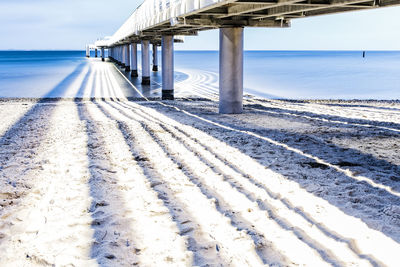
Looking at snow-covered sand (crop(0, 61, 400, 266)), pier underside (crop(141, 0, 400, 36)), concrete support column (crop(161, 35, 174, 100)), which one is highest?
pier underside (crop(141, 0, 400, 36))

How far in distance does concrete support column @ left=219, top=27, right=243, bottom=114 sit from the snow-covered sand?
441 cm

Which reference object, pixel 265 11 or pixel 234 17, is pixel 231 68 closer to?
pixel 234 17

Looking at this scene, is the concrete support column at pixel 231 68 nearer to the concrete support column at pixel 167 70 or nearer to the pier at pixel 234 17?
the pier at pixel 234 17

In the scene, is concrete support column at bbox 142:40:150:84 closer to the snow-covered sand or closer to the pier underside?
the pier underside

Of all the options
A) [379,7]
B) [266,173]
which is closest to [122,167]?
[266,173]

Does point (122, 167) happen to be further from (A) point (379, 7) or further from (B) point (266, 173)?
(A) point (379, 7)

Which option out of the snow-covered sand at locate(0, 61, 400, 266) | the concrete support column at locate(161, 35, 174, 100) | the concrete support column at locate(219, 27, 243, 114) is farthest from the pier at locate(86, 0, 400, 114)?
the concrete support column at locate(161, 35, 174, 100)

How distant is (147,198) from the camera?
5.16 m

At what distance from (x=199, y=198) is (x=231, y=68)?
30.5 ft

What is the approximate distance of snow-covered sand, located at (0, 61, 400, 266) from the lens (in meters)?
3.77

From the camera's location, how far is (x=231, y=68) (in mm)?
13938

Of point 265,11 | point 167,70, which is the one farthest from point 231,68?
point 167,70

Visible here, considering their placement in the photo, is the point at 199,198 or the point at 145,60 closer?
the point at 199,198

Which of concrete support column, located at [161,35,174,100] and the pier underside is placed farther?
concrete support column, located at [161,35,174,100]
